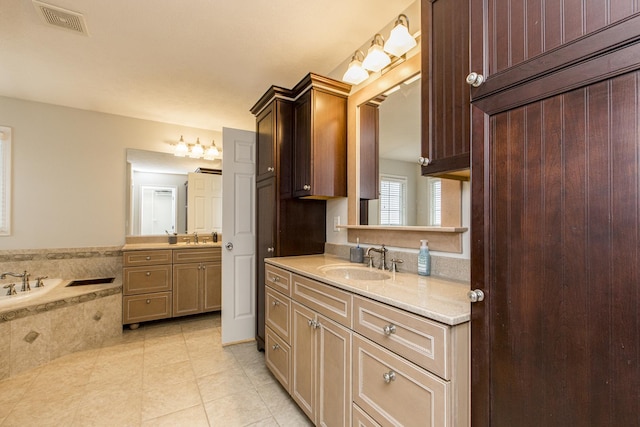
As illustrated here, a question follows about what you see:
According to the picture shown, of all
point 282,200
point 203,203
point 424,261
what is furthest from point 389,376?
point 203,203

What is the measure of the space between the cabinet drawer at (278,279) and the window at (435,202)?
37.7 inches

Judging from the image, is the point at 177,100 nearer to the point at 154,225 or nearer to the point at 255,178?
the point at 255,178

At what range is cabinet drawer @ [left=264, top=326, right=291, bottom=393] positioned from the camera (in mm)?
1877

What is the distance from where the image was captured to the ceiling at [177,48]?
1.84 metres

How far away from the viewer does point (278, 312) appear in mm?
2031

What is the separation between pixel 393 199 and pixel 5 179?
3.98 metres

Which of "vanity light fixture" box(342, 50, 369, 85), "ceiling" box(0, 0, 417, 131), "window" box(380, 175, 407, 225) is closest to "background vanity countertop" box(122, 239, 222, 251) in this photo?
"ceiling" box(0, 0, 417, 131)

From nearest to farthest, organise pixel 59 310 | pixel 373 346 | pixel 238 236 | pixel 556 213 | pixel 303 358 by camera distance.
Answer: pixel 556 213 < pixel 373 346 < pixel 303 358 < pixel 59 310 < pixel 238 236

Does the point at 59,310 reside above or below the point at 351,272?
below

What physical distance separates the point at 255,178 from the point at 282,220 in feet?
2.25

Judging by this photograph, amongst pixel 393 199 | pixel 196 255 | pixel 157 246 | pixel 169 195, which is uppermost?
pixel 169 195

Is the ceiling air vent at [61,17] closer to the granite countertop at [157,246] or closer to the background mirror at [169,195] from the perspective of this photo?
the background mirror at [169,195]

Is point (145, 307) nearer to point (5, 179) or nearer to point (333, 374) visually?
point (5, 179)

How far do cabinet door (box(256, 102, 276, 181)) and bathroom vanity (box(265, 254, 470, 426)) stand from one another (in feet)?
3.13
